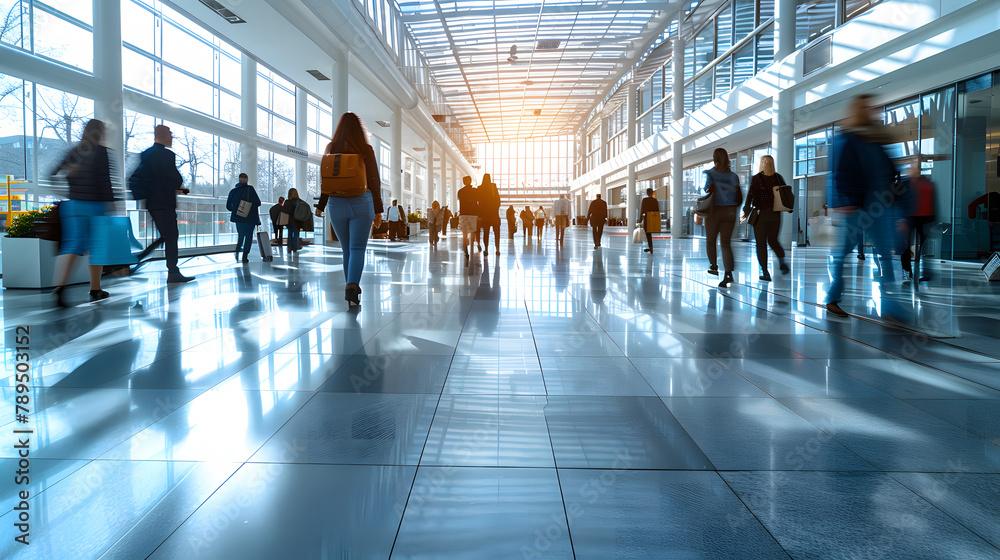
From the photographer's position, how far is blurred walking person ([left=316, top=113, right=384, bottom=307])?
5.87 metres

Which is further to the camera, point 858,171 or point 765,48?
point 765,48

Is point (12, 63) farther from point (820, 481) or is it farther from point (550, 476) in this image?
point (820, 481)

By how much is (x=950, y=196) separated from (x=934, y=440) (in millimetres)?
13806

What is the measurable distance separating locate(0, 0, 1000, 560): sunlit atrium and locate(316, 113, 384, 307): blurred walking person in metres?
0.03

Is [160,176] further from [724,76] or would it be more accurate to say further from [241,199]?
[724,76]

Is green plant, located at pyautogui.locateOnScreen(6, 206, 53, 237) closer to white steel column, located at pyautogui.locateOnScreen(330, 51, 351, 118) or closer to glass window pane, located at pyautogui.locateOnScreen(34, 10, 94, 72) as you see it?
glass window pane, located at pyautogui.locateOnScreen(34, 10, 94, 72)

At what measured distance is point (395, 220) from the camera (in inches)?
857

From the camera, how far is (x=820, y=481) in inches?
79.5

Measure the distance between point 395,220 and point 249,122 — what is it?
19.6ft

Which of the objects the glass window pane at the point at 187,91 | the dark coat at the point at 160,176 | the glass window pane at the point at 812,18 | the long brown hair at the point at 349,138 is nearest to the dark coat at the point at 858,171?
the long brown hair at the point at 349,138

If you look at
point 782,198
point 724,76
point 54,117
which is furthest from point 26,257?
point 724,76

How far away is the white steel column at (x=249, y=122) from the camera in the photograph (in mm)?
20547

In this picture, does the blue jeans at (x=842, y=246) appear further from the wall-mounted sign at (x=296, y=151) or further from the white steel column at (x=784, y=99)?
the wall-mounted sign at (x=296, y=151)

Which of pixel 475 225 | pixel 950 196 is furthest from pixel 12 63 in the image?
pixel 950 196
